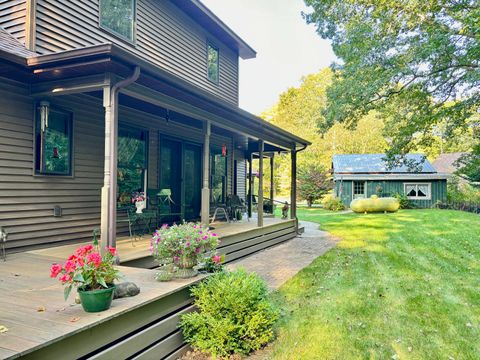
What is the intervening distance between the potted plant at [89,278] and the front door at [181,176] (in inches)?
183

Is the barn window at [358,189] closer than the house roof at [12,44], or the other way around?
the house roof at [12,44]

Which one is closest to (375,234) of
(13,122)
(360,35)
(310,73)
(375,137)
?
(360,35)

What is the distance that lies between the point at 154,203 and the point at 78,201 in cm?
166

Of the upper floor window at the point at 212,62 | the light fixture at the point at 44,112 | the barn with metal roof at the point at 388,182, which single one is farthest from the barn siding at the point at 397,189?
the light fixture at the point at 44,112

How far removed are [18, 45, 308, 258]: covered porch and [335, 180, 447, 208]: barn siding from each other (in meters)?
12.4

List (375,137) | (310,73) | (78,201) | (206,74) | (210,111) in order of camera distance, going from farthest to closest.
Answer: (310,73)
(375,137)
(206,74)
(210,111)
(78,201)

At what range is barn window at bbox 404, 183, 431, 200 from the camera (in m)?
20.9

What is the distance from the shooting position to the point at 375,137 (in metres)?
32.3

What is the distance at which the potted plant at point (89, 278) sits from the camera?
2.35 m

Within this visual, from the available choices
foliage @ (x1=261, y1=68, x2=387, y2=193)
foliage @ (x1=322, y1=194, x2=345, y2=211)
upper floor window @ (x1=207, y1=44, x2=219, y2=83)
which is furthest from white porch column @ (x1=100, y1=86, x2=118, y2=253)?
foliage @ (x1=261, y1=68, x2=387, y2=193)

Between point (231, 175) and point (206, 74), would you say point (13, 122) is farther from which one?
point (231, 175)

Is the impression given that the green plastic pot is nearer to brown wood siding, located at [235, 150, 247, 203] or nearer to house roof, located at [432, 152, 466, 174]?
brown wood siding, located at [235, 150, 247, 203]

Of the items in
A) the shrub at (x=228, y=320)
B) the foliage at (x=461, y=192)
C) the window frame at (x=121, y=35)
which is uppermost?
the window frame at (x=121, y=35)

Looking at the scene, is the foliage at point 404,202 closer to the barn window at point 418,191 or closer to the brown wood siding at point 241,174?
the barn window at point 418,191
